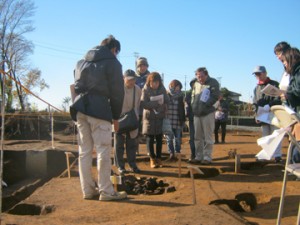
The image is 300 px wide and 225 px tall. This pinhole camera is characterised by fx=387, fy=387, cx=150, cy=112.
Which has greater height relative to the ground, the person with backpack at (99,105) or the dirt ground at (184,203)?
the person with backpack at (99,105)

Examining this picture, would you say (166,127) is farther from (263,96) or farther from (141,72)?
(263,96)

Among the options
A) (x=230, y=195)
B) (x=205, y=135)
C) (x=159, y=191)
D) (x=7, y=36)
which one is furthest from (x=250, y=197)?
(x=7, y=36)

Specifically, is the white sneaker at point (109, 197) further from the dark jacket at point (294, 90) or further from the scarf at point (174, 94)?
the scarf at point (174, 94)

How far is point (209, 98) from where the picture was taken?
707cm

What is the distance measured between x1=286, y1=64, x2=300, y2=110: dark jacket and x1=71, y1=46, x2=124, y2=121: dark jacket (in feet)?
6.15

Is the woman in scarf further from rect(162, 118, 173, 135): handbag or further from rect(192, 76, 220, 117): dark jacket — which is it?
rect(192, 76, 220, 117): dark jacket

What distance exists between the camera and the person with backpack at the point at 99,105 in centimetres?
438

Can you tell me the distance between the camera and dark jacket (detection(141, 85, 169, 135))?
6890mm

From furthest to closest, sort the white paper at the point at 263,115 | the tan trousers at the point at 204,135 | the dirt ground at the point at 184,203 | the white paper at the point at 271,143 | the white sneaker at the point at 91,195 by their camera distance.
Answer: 1. the tan trousers at the point at 204,135
2. the white paper at the point at 263,115
3. the white sneaker at the point at 91,195
4. the dirt ground at the point at 184,203
5. the white paper at the point at 271,143

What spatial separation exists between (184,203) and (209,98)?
10.2 ft

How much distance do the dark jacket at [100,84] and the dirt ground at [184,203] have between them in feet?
3.47

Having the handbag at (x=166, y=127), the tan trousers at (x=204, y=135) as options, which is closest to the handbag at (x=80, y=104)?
the handbag at (x=166, y=127)

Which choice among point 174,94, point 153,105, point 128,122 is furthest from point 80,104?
point 174,94

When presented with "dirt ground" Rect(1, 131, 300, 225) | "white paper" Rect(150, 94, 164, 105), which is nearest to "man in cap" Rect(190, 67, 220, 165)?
"dirt ground" Rect(1, 131, 300, 225)
